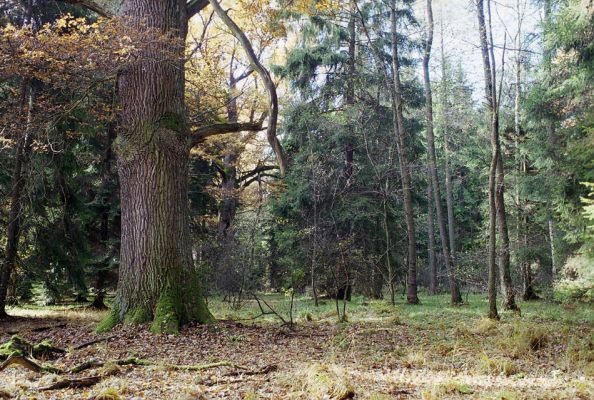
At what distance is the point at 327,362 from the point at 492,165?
235 inches

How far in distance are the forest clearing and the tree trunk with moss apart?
0.11 feet

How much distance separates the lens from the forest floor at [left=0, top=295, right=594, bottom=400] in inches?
158

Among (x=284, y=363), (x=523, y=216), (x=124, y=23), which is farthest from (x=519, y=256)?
(x=124, y=23)

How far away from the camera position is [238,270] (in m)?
15.9

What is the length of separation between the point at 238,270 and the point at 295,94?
26.2 ft

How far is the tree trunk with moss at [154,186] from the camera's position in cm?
720

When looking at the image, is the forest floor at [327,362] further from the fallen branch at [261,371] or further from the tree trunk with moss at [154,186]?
the tree trunk with moss at [154,186]

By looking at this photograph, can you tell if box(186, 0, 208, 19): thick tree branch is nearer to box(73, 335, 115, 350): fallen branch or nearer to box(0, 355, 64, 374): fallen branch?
box(73, 335, 115, 350): fallen branch

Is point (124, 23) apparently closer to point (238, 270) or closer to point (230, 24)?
point (230, 24)

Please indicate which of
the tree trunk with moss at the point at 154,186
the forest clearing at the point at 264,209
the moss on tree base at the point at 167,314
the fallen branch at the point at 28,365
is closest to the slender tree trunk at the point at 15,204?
the forest clearing at the point at 264,209

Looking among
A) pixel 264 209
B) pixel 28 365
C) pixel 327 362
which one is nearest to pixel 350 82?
pixel 264 209

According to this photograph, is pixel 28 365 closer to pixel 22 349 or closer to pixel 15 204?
pixel 22 349

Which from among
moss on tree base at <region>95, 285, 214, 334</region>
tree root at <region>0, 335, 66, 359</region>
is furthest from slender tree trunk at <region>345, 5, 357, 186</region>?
tree root at <region>0, 335, 66, 359</region>

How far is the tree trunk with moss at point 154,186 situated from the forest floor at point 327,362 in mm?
546
